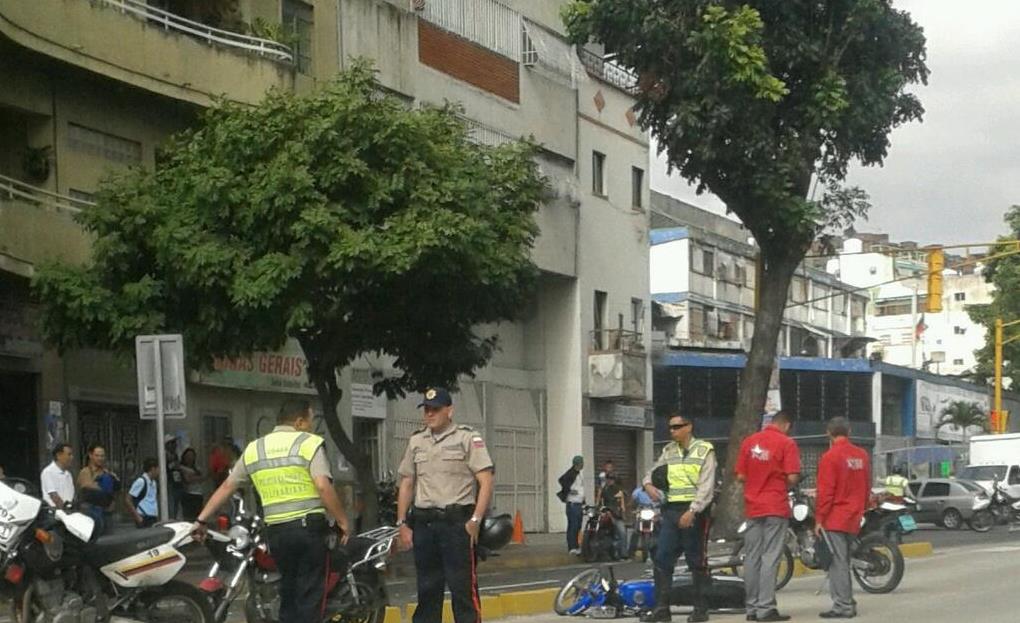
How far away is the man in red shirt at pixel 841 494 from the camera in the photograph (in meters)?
15.5

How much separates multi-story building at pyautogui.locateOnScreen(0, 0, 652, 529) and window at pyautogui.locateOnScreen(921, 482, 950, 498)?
7.10 meters

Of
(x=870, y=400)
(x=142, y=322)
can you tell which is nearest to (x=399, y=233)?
(x=142, y=322)

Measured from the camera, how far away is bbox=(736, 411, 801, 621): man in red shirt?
1463cm

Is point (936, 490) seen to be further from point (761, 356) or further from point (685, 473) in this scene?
point (685, 473)

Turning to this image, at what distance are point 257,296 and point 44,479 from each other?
3872mm

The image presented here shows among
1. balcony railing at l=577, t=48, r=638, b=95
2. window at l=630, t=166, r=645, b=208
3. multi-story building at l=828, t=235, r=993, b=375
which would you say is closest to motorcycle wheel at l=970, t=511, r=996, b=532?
window at l=630, t=166, r=645, b=208

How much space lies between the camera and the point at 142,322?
22.9 meters

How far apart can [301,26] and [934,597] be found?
17521 mm

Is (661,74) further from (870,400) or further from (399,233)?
(870,400)

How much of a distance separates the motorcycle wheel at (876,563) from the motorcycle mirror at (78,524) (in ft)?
27.4

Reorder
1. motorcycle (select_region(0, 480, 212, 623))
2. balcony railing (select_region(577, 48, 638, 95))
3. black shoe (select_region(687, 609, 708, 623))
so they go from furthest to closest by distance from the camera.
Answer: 1. balcony railing (select_region(577, 48, 638, 95))
2. black shoe (select_region(687, 609, 708, 623))
3. motorcycle (select_region(0, 480, 212, 623))

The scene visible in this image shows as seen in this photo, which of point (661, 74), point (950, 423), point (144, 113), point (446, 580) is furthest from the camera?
point (950, 423)

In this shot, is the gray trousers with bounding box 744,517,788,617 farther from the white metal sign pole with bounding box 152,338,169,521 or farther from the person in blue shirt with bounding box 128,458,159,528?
the person in blue shirt with bounding box 128,458,159,528

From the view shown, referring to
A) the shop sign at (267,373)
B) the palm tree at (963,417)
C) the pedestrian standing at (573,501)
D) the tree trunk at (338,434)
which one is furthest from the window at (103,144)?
the palm tree at (963,417)
